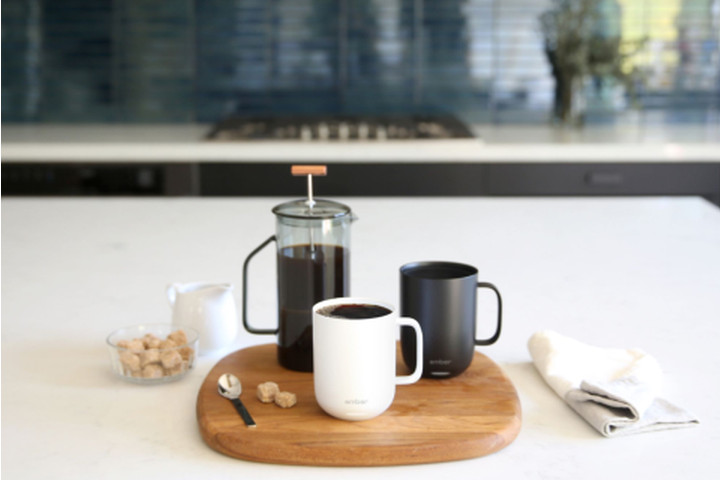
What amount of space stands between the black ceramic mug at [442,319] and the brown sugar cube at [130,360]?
0.30 m

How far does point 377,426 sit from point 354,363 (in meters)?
0.06

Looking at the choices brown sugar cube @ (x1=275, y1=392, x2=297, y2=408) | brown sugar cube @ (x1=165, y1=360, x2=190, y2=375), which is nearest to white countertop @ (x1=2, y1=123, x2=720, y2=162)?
brown sugar cube @ (x1=165, y1=360, x2=190, y2=375)

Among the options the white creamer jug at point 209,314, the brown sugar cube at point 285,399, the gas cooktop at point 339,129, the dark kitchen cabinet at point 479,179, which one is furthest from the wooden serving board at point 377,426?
the gas cooktop at point 339,129

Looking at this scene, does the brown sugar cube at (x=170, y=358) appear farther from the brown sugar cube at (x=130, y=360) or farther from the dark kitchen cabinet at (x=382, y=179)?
the dark kitchen cabinet at (x=382, y=179)

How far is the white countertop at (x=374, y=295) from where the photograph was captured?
83 cm

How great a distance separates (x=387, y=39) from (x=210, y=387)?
2807mm

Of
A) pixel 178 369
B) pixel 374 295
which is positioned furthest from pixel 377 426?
pixel 374 295

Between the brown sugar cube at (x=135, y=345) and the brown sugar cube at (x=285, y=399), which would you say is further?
the brown sugar cube at (x=135, y=345)

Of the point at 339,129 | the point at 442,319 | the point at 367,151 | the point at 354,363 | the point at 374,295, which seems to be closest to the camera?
the point at 354,363

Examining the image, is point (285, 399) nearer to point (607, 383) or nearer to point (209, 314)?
point (209, 314)

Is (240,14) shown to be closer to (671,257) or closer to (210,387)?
(671,257)

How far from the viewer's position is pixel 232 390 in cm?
95

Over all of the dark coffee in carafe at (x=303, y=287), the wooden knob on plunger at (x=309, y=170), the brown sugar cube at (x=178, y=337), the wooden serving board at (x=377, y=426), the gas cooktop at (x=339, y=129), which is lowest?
the wooden serving board at (x=377, y=426)

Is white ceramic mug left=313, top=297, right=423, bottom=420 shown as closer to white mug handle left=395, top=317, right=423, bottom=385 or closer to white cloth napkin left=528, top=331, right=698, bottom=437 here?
white mug handle left=395, top=317, right=423, bottom=385
